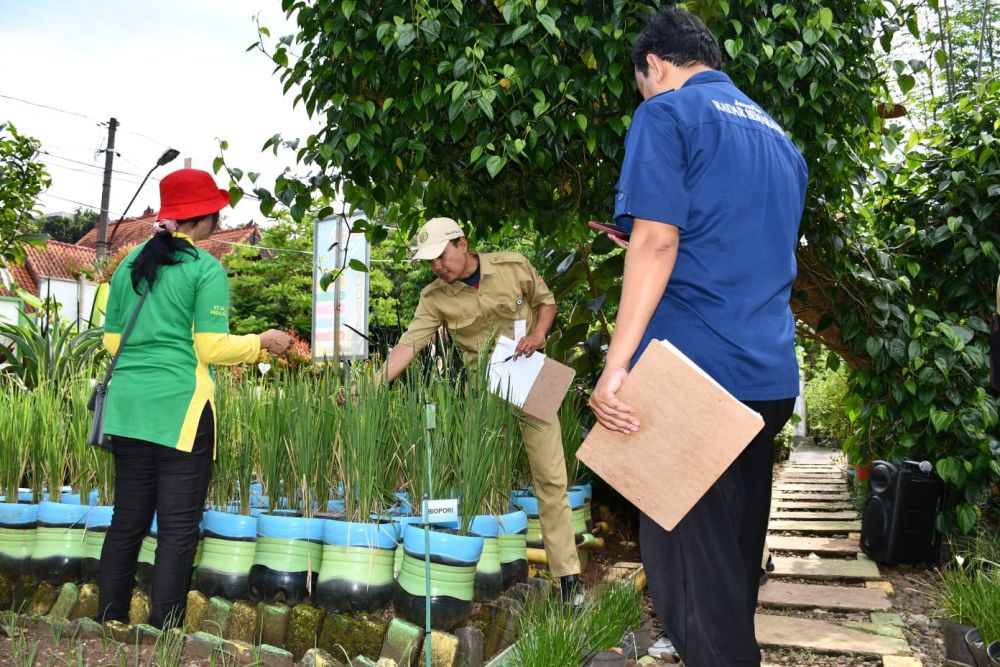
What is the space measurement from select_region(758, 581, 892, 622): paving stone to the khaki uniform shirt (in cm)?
187

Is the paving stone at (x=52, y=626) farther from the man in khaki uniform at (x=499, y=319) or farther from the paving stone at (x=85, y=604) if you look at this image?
the man in khaki uniform at (x=499, y=319)

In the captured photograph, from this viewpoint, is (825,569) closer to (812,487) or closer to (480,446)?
(480,446)

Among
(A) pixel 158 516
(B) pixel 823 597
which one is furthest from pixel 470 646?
(B) pixel 823 597

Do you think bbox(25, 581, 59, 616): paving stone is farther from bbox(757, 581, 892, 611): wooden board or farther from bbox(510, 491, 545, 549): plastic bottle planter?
bbox(757, 581, 892, 611): wooden board

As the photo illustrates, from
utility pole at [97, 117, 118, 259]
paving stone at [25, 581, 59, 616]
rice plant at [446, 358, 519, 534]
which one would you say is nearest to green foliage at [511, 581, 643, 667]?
rice plant at [446, 358, 519, 534]

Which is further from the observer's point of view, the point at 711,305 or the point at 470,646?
the point at 470,646

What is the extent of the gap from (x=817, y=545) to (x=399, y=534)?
147 inches

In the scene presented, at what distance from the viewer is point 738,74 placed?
3.24m

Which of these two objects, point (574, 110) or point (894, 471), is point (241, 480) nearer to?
point (574, 110)

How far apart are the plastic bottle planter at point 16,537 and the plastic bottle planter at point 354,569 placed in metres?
1.29

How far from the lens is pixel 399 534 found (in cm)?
293

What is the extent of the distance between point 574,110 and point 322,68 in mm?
1034

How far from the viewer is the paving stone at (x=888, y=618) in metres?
3.83

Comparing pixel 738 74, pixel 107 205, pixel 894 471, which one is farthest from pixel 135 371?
pixel 107 205
